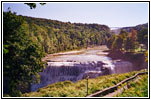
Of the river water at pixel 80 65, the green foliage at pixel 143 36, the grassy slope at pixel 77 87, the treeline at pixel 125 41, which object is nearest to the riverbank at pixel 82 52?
the river water at pixel 80 65

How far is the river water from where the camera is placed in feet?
14.9

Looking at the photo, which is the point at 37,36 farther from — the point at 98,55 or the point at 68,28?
the point at 98,55

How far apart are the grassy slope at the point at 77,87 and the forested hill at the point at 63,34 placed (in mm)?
838

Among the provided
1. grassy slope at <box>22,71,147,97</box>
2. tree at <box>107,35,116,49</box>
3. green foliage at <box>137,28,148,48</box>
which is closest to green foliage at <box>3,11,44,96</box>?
grassy slope at <box>22,71,147,97</box>

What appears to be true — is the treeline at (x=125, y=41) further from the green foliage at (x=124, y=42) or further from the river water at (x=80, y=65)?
the river water at (x=80, y=65)

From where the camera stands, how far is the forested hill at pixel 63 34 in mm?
4426

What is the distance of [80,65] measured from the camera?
15.7ft

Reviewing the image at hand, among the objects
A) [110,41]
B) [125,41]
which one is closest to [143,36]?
[125,41]

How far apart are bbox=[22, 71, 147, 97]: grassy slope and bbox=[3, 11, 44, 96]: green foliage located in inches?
14.7

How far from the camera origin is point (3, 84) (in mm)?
4156

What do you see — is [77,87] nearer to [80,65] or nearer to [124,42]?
[80,65]

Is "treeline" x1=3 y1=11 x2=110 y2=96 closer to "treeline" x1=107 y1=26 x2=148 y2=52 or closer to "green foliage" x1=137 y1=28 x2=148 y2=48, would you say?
"treeline" x1=107 y1=26 x2=148 y2=52

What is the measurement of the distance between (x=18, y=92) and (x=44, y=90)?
585 millimetres

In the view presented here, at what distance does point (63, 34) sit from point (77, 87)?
51.9 inches
